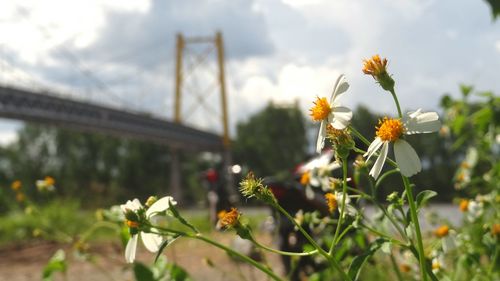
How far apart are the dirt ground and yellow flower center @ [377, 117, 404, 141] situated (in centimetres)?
192

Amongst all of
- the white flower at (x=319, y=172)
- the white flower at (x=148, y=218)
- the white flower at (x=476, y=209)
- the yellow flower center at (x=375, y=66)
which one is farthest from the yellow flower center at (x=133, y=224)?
the white flower at (x=476, y=209)

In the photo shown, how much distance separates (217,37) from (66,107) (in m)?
11.2

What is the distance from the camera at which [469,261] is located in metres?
1.00

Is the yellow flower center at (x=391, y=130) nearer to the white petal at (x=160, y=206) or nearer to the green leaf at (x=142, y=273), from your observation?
the white petal at (x=160, y=206)

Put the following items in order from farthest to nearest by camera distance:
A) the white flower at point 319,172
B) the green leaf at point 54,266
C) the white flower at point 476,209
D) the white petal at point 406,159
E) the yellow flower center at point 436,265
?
the white flower at point 476,209 < the green leaf at point 54,266 < the white flower at point 319,172 < the yellow flower center at point 436,265 < the white petal at point 406,159

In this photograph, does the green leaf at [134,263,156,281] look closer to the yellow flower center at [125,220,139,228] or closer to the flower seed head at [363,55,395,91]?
the yellow flower center at [125,220,139,228]

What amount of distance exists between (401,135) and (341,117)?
0.06 meters

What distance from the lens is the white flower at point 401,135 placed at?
A: 49 centimetres

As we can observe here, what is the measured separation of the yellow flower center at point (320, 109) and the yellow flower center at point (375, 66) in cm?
7

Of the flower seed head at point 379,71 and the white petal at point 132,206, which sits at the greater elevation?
the flower seed head at point 379,71

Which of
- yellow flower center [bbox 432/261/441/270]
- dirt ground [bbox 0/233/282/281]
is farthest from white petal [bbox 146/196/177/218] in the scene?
dirt ground [bbox 0/233/282/281]

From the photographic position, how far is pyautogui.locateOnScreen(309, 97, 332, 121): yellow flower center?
0.57m

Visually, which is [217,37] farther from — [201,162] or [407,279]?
[407,279]

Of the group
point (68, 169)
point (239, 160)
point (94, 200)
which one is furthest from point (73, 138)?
point (94, 200)
